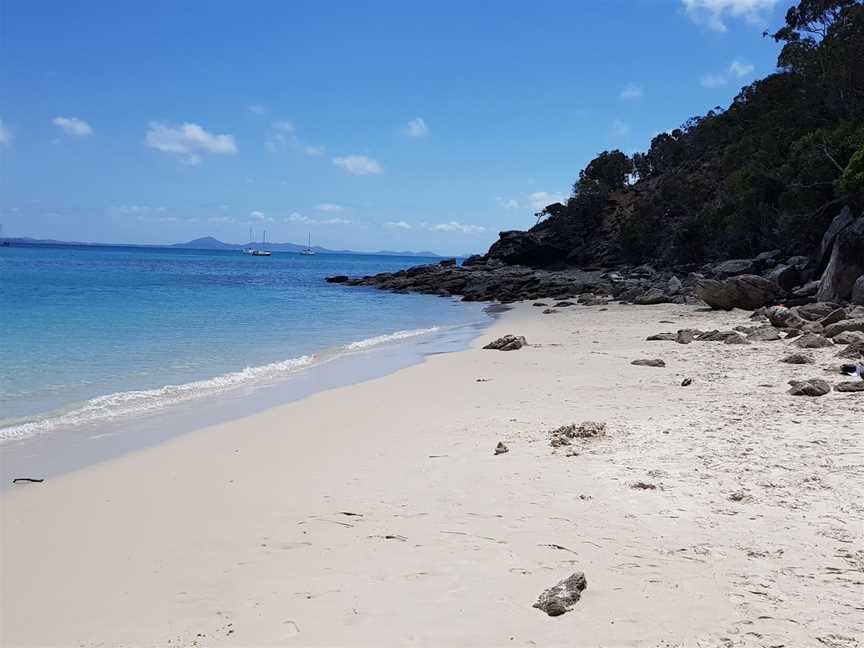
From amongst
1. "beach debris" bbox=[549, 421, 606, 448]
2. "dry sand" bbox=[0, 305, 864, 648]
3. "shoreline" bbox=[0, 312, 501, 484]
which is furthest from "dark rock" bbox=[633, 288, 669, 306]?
"beach debris" bbox=[549, 421, 606, 448]

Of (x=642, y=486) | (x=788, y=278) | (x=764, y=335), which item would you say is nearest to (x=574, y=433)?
(x=642, y=486)

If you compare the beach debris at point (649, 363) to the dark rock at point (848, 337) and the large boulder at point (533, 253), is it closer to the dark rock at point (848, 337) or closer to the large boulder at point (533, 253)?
the dark rock at point (848, 337)

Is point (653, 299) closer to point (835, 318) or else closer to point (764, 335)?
point (835, 318)

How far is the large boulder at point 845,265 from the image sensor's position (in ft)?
60.0

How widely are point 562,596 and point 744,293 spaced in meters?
20.2

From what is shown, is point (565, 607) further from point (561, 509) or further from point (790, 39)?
point (790, 39)

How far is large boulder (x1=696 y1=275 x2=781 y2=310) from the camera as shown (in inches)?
830

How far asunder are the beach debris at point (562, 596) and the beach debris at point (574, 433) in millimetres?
3079

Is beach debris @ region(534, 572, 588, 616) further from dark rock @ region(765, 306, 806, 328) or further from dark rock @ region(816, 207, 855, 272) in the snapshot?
dark rock @ region(816, 207, 855, 272)

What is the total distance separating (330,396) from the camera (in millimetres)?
11023

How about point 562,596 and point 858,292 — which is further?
point 858,292

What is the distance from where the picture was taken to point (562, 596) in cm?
364

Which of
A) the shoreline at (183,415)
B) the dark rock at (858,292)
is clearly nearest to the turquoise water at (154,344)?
the shoreline at (183,415)

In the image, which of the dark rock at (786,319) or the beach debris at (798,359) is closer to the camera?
the beach debris at (798,359)
